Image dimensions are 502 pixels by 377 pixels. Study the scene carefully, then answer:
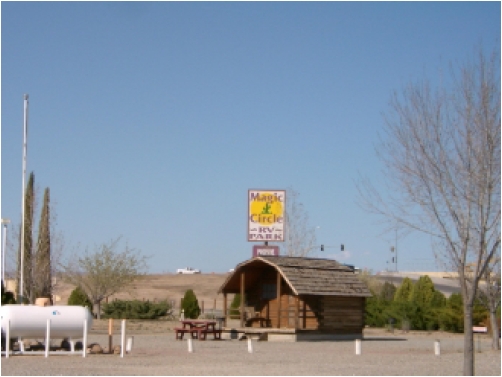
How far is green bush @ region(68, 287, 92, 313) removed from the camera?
5109cm

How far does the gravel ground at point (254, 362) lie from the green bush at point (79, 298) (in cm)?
2313

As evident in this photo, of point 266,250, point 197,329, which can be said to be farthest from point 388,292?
point 197,329

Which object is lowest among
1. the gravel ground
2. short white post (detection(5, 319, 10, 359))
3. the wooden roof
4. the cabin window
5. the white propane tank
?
the gravel ground

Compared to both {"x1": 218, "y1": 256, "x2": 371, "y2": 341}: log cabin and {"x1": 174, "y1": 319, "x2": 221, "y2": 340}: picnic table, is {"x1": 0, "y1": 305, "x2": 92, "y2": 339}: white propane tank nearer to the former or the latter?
{"x1": 174, "y1": 319, "x2": 221, "y2": 340}: picnic table

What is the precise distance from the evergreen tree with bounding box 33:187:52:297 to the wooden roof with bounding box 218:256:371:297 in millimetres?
9545

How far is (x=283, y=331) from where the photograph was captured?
35219mm

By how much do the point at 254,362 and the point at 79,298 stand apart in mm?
31399

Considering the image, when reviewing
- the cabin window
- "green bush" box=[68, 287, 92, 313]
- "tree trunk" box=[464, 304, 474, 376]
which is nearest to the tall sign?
the cabin window

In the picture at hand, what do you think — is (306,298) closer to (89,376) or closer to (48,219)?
(48,219)

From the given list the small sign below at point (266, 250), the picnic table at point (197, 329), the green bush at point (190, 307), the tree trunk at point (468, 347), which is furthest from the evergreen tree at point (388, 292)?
the tree trunk at point (468, 347)

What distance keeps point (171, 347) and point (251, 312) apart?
32.9 feet

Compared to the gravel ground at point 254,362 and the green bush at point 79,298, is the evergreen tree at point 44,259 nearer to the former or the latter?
the green bush at point 79,298

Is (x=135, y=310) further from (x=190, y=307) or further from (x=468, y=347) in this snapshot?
(x=468, y=347)

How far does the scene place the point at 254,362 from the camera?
72.7 feet
